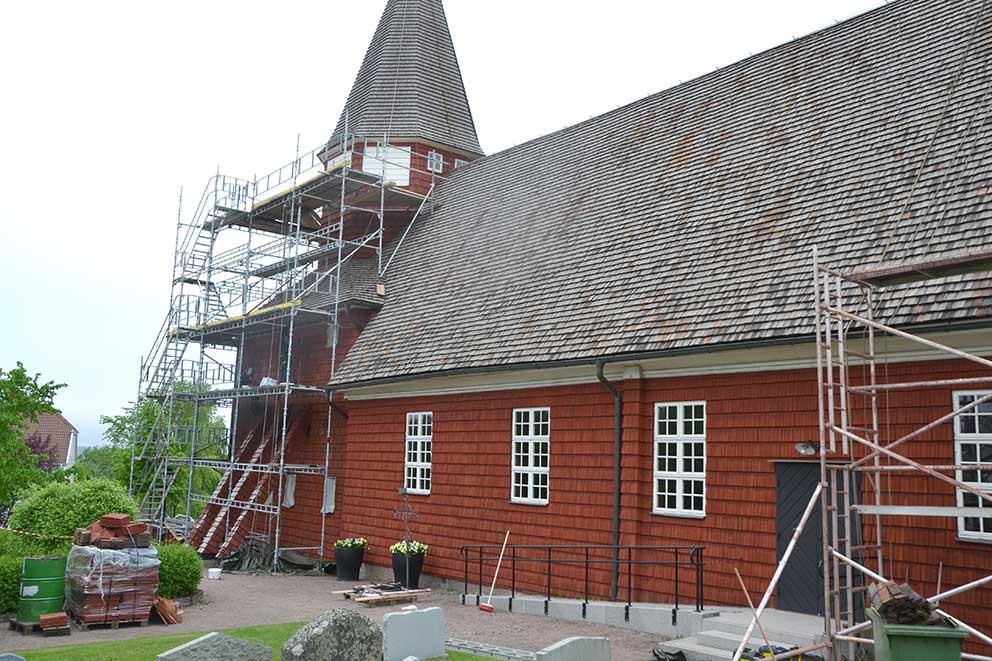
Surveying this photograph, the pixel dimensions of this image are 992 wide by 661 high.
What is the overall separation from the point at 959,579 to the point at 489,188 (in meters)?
16.6

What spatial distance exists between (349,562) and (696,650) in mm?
11162

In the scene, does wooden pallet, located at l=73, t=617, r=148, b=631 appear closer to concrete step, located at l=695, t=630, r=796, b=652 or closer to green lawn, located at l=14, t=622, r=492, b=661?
green lawn, located at l=14, t=622, r=492, b=661

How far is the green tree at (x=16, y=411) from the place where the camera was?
63.3 ft

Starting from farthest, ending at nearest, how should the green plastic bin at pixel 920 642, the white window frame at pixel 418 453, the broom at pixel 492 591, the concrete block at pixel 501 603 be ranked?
the white window frame at pixel 418 453
the concrete block at pixel 501 603
the broom at pixel 492 591
the green plastic bin at pixel 920 642

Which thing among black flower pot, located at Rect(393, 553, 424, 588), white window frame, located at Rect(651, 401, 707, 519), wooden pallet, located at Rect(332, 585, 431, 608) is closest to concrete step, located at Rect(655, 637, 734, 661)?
white window frame, located at Rect(651, 401, 707, 519)

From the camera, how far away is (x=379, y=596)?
16.0 m

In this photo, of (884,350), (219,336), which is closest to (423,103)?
(219,336)

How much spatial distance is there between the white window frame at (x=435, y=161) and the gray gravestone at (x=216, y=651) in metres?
20.2

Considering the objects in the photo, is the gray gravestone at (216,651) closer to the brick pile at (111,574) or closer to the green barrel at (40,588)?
the brick pile at (111,574)

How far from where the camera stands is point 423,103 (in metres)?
28.6

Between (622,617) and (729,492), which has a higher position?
(729,492)

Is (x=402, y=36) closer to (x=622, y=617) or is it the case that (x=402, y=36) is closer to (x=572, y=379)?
(x=572, y=379)

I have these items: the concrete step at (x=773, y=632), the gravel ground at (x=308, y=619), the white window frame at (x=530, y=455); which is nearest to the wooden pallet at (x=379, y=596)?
the gravel ground at (x=308, y=619)

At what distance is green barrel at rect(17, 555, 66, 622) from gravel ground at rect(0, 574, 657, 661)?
15.0 inches
